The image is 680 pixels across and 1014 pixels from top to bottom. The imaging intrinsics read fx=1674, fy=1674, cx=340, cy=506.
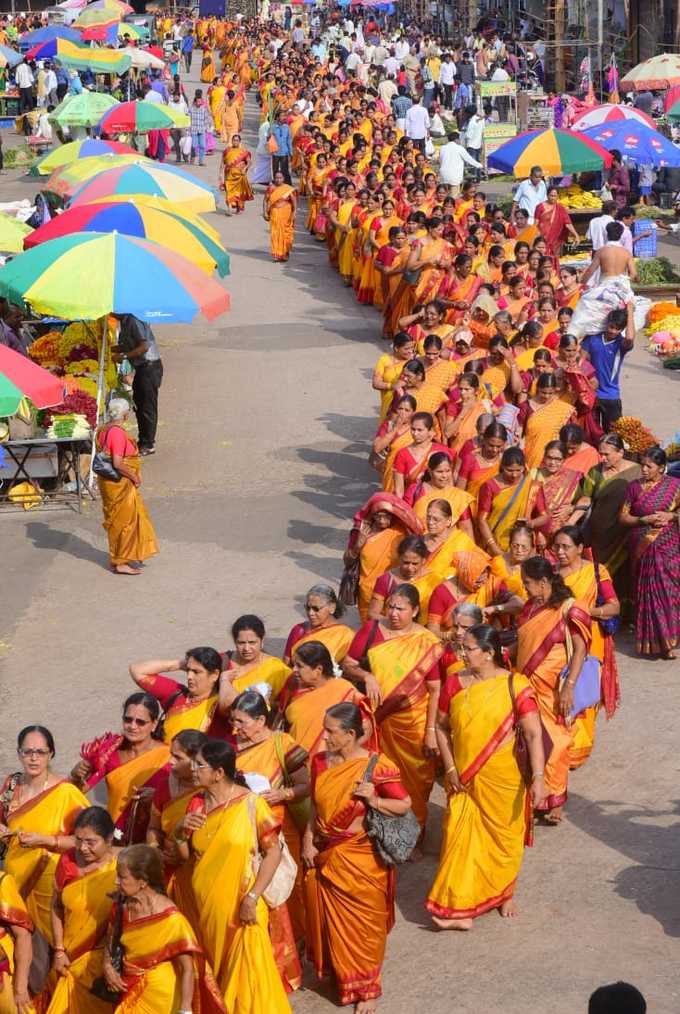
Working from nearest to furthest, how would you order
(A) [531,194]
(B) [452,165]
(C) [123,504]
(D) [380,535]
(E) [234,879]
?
1. (E) [234,879]
2. (D) [380,535]
3. (C) [123,504]
4. (A) [531,194]
5. (B) [452,165]

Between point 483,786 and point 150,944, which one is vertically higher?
point 150,944

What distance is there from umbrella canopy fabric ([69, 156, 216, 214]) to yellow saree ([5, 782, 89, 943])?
10.5 m

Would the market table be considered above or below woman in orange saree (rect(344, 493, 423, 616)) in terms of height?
below

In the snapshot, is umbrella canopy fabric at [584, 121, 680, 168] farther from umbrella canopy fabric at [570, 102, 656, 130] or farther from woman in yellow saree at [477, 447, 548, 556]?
woman in yellow saree at [477, 447, 548, 556]

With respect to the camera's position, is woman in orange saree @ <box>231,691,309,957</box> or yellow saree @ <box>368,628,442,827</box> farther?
yellow saree @ <box>368,628,442,827</box>

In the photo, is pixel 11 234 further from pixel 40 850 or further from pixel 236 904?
pixel 236 904

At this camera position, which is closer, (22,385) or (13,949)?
(13,949)

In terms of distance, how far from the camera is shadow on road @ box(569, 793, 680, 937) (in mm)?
7137

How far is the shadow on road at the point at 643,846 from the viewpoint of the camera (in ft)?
23.4

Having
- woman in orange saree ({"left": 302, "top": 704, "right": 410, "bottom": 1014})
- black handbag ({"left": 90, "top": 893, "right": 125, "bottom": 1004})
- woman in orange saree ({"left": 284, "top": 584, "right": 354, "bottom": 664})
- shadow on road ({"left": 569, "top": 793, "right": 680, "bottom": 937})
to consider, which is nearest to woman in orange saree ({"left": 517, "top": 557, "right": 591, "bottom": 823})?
shadow on road ({"left": 569, "top": 793, "right": 680, "bottom": 937})

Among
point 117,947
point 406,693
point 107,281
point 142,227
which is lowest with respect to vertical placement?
point 117,947

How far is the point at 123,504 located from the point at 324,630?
410 centimetres

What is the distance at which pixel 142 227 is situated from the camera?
14203mm

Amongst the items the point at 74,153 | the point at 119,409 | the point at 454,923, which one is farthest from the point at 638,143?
the point at 454,923
